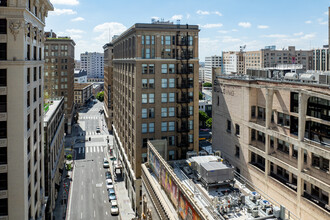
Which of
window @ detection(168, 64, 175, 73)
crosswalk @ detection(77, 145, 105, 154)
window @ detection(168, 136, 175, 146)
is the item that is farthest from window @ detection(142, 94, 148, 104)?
crosswalk @ detection(77, 145, 105, 154)

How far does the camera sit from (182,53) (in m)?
61.6

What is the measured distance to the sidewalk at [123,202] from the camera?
6494 centimetres

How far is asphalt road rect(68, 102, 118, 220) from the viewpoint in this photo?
66625mm

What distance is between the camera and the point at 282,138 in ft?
122

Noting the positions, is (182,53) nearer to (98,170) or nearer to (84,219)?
(84,219)

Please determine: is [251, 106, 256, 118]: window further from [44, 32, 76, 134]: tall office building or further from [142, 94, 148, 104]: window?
[44, 32, 76, 134]: tall office building

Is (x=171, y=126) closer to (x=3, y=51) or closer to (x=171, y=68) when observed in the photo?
(x=171, y=68)

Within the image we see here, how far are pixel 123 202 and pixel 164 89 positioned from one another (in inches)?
1211

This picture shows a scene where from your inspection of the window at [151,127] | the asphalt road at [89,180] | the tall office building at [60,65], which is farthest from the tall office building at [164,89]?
the tall office building at [60,65]

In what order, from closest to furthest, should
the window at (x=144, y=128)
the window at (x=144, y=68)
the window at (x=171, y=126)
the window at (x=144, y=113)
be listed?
the window at (x=144, y=68)
the window at (x=144, y=113)
the window at (x=144, y=128)
the window at (x=171, y=126)

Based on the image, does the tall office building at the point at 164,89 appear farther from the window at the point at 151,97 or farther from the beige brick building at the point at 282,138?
the beige brick building at the point at 282,138

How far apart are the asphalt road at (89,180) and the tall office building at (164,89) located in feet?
37.1

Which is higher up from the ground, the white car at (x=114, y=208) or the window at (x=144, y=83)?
the window at (x=144, y=83)

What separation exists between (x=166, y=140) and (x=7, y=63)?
35847 millimetres
